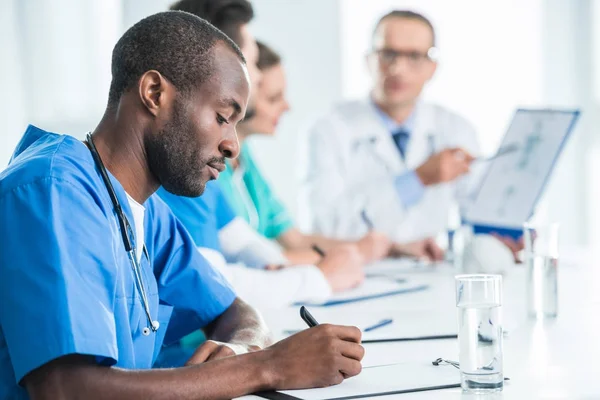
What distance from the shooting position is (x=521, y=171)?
2.56m

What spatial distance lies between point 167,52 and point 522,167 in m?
1.62

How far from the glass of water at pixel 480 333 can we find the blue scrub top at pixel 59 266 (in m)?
0.49

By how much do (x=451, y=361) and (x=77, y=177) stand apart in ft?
2.22

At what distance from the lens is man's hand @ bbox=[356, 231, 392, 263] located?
2750 mm

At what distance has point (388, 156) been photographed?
3.45 m

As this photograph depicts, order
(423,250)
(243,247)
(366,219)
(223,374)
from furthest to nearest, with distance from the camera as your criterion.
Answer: (366,219) → (423,250) → (243,247) → (223,374)

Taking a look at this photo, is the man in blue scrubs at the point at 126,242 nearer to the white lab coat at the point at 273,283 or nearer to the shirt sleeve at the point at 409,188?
the white lab coat at the point at 273,283

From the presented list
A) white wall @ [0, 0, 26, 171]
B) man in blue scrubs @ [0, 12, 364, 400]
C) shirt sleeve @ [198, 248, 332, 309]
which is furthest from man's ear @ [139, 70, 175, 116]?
white wall @ [0, 0, 26, 171]

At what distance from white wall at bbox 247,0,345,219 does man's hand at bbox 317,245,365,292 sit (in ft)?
8.27

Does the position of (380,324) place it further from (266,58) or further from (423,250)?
(266,58)

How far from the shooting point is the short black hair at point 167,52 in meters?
1.24

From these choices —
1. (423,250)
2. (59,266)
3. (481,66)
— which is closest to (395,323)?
(59,266)

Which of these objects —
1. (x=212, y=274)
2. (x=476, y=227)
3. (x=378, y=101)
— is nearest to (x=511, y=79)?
(x=378, y=101)

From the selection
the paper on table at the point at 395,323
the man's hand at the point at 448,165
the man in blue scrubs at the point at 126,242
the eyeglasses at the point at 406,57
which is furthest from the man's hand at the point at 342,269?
the eyeglasses at the point at 406,57
